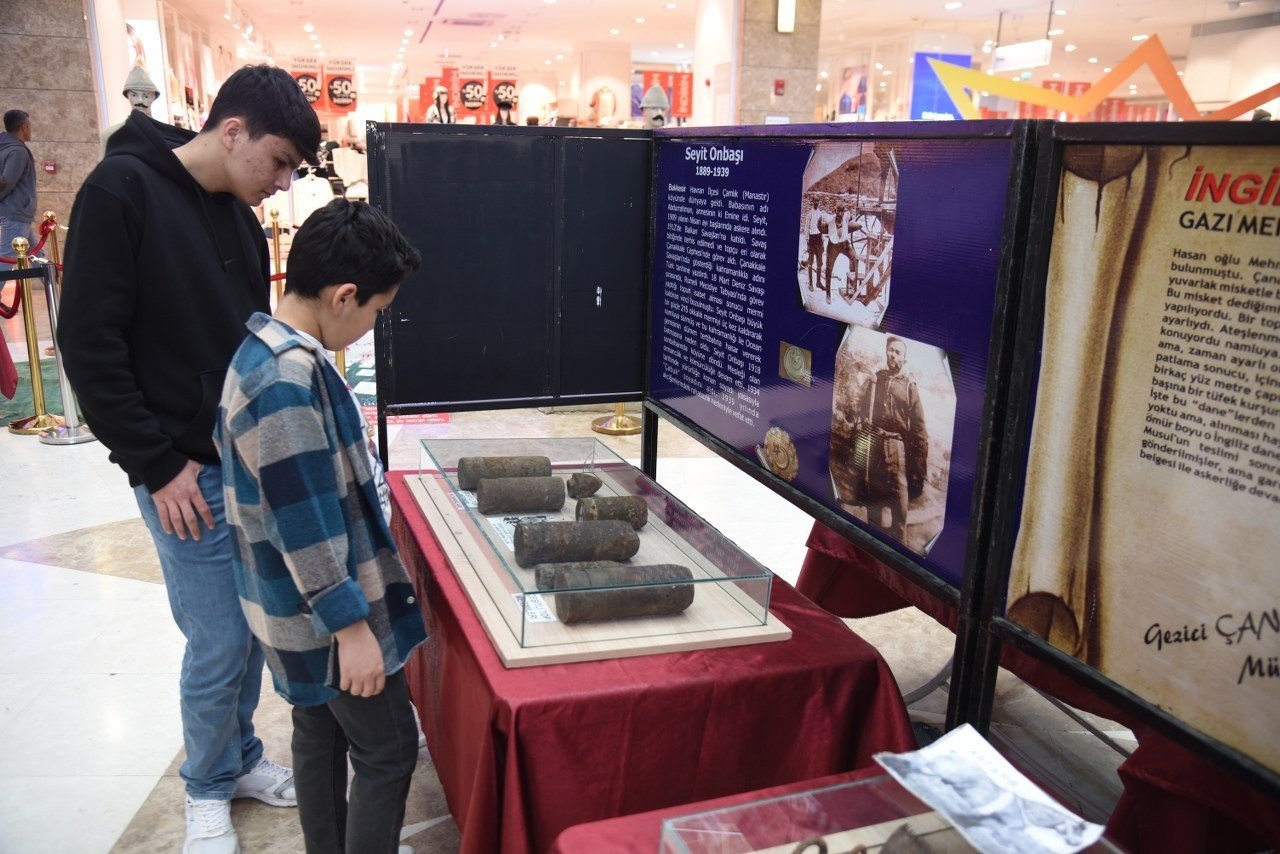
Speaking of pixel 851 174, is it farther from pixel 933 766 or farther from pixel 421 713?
pixel 421 713

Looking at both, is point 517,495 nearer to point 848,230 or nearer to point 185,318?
point 185,318

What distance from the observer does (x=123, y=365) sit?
6.57 feet

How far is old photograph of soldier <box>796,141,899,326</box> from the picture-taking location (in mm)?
1709

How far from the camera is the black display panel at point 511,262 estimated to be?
262cm

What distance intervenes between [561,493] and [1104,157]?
1411 millimetres

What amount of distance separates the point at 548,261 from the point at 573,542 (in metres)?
1.03

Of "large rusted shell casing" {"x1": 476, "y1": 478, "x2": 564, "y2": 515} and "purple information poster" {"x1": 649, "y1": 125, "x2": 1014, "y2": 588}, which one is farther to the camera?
"large rusted shell casing" {"x1": 476, "y1": 478, "x2": 564, "y2": 515}

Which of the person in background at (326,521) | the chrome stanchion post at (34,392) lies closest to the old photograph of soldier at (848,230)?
the person in background at (326,521)

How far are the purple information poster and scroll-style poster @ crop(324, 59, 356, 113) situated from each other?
16.6 meters

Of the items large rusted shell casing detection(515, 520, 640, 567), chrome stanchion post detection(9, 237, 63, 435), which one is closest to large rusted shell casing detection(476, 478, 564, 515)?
large rusted shell casing detection(515, 520, 640, 567)

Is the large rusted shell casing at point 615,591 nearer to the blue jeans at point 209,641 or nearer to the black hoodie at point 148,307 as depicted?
the blue jeans at point 209,641

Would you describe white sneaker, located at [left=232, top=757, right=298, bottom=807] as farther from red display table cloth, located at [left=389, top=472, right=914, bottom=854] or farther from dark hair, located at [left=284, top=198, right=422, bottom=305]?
dark hair, located at [left=284, top=198, right=422, bottom=305]

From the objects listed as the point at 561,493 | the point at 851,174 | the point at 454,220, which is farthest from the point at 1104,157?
the point at 454,220

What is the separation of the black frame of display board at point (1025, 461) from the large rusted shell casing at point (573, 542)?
75cm
